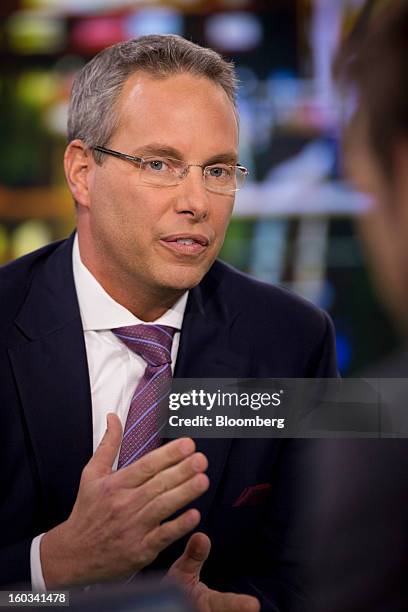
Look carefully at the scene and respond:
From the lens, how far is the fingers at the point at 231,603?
4.01ft

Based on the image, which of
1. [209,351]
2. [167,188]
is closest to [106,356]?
[209,351]

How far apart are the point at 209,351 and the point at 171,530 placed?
0.40m

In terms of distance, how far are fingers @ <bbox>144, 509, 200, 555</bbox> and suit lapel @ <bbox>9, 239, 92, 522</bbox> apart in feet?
0.75

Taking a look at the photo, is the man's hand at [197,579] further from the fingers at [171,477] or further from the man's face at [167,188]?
the man's face at [167,188]

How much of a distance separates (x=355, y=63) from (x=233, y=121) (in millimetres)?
1047

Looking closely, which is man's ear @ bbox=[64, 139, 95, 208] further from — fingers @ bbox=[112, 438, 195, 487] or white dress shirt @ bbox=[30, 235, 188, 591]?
fingers @ bbox=[112, 438, 195, 487]

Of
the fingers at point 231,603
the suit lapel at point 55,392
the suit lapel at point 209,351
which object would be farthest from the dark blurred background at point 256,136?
the fingers at point 231,603

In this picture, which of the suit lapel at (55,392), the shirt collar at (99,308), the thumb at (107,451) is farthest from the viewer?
the shirt collar at (99,308)

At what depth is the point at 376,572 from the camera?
54cm

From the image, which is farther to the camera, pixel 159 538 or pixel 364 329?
pixel 364 329

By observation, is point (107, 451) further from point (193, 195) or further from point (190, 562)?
point (193, 195)

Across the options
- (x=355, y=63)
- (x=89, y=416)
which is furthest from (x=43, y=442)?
(x=355, y=63)

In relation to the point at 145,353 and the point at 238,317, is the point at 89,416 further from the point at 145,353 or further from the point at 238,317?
the point at 238,317

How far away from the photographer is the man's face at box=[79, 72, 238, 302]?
145 cm
